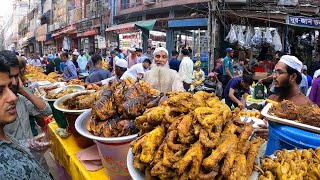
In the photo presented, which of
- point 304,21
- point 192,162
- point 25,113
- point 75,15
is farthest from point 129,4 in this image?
point 192,162

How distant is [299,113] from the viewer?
5.71ft

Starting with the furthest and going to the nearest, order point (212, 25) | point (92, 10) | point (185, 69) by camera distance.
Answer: point (92, 10)
point (212, 25)
point (185, 69)

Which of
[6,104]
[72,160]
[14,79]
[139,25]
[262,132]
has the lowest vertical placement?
[72,160]

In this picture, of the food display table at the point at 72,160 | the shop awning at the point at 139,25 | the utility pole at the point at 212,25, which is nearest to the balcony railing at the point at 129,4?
the shop awning at the point at 139,25

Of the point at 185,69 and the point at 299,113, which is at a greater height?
the point at 185,69

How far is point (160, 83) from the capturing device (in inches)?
150

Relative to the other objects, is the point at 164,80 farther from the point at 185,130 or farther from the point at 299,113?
the point at 185,130

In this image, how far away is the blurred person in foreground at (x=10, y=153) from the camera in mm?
1260

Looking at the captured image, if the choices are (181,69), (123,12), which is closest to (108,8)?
(123,12)

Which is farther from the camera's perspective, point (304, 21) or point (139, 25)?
point (139, 25)

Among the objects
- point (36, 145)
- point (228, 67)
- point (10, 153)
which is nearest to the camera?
point (10, 153)

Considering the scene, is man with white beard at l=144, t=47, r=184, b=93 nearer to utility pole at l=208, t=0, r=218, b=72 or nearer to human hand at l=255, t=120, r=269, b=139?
human hand at l=255, t=120, r=269, b=139

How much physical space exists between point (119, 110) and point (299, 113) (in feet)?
4.13

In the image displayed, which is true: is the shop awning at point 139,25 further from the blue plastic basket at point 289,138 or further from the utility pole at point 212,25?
the blue plastic basket at point 289,138
